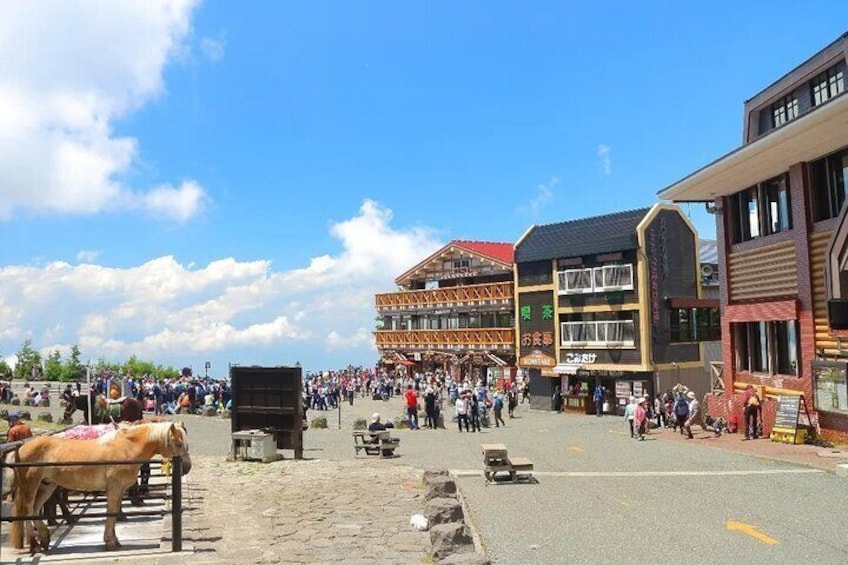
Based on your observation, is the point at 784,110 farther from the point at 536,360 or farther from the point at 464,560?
the point at 536,360

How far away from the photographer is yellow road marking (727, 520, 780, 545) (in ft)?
32.8

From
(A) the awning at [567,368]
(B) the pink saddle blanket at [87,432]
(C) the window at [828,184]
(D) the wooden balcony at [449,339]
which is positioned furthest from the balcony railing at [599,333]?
(B) the pink saddle blanket at [87,432]

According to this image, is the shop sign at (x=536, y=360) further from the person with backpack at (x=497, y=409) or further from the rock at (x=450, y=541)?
the rock at (x=450, y=541)

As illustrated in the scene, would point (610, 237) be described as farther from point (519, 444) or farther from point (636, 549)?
point (636, 549)

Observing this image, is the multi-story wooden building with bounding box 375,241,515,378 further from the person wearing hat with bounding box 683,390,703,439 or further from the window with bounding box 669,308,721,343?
the person wearing hat with bounding box 683,390,703,439

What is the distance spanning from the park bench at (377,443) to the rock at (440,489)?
25.5 ft

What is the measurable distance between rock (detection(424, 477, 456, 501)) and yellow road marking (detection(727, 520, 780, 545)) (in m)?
4.32

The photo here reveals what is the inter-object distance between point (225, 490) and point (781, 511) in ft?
33.3

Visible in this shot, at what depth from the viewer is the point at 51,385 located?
46.4 metres

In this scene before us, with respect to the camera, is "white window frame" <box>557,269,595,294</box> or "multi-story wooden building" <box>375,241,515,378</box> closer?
"white window frame" <box>557,269,595,294</box>

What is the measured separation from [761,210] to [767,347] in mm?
4419

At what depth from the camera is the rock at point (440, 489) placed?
11.5 meters

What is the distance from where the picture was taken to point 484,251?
5044cm

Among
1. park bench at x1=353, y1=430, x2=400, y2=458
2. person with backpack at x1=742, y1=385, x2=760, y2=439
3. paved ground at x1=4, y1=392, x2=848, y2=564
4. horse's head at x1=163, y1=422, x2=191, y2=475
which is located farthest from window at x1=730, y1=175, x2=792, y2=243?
horse's head at x1=163, y1=422, x2=191, y2=475
